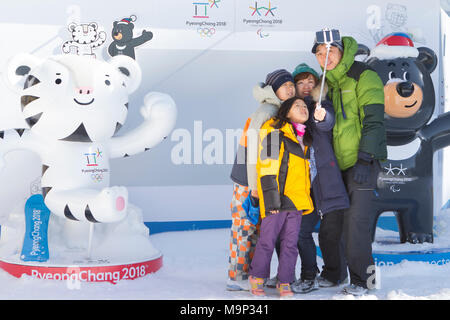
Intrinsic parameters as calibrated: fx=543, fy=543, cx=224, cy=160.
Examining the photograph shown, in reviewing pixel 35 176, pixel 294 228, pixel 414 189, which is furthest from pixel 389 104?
pixel 35 176

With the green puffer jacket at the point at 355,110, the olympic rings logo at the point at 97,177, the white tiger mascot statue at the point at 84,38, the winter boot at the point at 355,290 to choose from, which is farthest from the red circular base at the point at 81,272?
the white tiger mascot statue at the point at 84,38

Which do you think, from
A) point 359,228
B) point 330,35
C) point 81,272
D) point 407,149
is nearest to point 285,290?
point 359,228

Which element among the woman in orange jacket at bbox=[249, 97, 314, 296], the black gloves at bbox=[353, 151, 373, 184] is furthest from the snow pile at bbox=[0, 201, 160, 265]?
the black gloves at bbox=[353, 151, 373, 184]

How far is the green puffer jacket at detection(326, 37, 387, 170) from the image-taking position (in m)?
2.95

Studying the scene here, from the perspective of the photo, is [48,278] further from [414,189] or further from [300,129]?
[414,189]

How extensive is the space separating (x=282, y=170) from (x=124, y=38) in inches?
106

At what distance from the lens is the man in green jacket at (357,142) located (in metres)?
2.96

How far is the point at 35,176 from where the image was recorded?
15.9 feet

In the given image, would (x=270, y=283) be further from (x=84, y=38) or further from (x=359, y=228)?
(x=84, y=38)

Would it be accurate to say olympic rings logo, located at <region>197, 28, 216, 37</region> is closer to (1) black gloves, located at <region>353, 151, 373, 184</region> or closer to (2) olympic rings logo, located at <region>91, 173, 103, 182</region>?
(2) olympic rings logo, located at <region>91, 173, 103, 182</region>

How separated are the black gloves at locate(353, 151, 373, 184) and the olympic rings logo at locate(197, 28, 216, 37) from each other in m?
2.67

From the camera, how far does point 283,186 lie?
9.71ft

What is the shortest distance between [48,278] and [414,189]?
8.54ft

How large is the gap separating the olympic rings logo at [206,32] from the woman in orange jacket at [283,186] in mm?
2419
